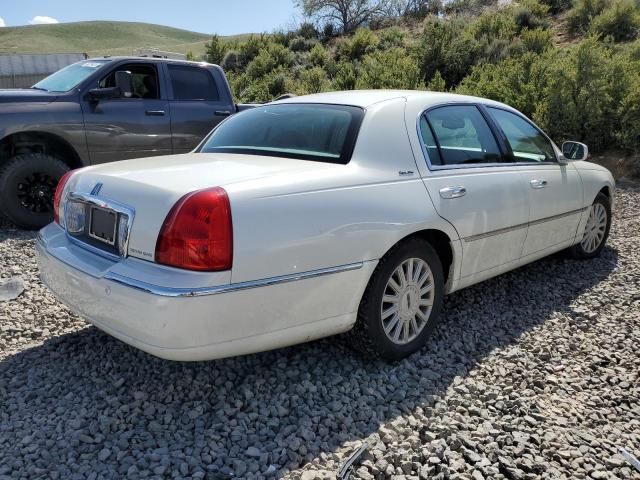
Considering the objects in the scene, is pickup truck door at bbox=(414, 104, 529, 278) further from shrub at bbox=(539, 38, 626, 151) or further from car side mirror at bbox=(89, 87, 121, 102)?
shrub at bbox=(539, 38, 626, 151)

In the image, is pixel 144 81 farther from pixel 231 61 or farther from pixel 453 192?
pixel 231 61

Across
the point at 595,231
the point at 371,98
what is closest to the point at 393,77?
the point at 595,231

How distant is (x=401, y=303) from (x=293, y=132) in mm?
1196

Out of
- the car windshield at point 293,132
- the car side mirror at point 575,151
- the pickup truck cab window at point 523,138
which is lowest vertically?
the car side mirror at point 575,151

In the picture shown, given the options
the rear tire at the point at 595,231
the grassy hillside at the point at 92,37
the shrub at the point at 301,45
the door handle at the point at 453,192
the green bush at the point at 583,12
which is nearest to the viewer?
the door handle at the point at 453,192

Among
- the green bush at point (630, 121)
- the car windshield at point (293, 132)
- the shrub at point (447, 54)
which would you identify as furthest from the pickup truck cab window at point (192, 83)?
the shrub at point (447, 54)

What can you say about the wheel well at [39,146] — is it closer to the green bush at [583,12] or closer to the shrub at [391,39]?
the shrub at [391,39]

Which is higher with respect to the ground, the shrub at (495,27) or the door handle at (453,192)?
the shrub at (495,27)

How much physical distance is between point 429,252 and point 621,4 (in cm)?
1712

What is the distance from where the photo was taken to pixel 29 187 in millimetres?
5664

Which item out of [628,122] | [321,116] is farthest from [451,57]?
[321,116]

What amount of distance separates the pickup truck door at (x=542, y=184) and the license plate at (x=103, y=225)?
8.94 feet

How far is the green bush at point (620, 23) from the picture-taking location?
51.8 feet

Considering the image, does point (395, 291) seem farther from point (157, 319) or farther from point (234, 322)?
point (157, 319)
